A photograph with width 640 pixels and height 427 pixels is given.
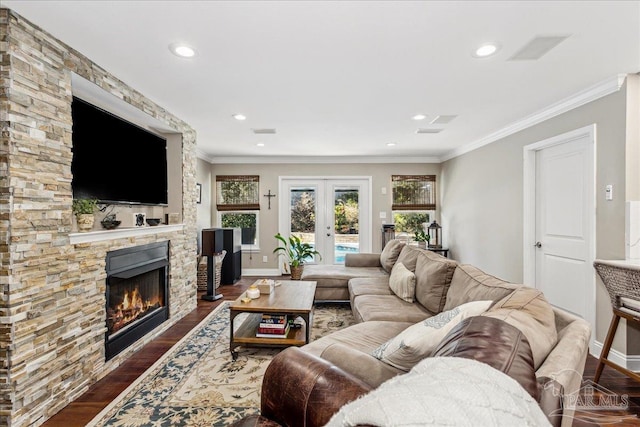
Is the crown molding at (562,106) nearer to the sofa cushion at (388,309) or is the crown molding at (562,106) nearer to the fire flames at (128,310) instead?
the sofa cushion at (388,309)

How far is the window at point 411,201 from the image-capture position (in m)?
6.53

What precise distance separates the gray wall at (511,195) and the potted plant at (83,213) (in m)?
4.09

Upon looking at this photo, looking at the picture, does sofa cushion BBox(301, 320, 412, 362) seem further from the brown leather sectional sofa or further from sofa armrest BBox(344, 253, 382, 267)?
sofa armrest BBox(344, 253, 382, 267)

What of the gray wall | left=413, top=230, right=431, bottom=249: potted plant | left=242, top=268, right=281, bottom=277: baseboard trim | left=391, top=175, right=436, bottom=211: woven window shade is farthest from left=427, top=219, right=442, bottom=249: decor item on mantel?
left=242, top=268, right=281, bottom=277: baseboard trim

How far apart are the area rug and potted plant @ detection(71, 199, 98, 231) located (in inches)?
47.2

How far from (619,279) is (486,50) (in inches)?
71.1

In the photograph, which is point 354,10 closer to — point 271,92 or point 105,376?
point 271,92

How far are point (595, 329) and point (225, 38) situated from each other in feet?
12.3

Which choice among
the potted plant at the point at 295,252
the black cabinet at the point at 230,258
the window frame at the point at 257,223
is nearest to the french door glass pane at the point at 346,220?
the potted plant at the point at 295,252

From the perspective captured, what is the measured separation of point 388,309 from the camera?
2.78 meters

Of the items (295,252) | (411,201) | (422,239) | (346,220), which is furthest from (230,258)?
(411,201)

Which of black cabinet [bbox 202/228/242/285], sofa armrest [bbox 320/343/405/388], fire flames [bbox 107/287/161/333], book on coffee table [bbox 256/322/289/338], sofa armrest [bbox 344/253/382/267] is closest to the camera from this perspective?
sofa armrest [bbox 320/343/405/388]

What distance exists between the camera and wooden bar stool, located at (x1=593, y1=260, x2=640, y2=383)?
2129 mm

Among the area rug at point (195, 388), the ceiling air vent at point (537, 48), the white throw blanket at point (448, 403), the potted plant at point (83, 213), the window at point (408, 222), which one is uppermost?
the ceiling air vent at point (537, 48)
